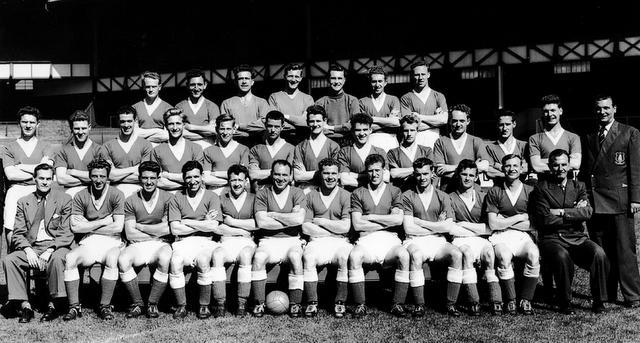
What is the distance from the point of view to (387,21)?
57.8 ft

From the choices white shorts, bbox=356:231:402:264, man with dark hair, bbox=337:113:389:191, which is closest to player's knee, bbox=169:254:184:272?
white shorts, bbox=356:231:402:264

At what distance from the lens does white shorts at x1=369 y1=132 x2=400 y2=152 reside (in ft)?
26.1

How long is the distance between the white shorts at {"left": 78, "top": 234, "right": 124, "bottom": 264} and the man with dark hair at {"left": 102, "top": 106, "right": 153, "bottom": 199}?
729 mm

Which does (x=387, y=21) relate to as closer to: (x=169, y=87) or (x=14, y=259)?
(x=169, y=87)

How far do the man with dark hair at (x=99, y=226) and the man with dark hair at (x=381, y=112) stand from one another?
3.10 m

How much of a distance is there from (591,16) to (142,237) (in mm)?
12850

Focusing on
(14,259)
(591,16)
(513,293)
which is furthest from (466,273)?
(591,16)

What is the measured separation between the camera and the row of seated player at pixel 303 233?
6.47 m

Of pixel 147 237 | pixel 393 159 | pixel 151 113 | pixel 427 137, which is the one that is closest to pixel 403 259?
pixel 393 159

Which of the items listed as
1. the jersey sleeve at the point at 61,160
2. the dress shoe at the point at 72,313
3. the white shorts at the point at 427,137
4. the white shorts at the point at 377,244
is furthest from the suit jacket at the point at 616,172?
the jersey sleeve at the point at 61,160

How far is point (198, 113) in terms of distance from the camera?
8.39m

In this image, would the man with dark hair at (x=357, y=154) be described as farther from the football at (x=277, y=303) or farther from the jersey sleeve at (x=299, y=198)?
the football at (x=277, y=303)

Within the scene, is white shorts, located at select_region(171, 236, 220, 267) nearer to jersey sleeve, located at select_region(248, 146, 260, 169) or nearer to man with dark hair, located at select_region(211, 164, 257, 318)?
man with dark hair, located at select_region(211, 164, 257, 318)

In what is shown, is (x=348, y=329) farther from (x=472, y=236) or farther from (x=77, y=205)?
(x=77, y=205)
